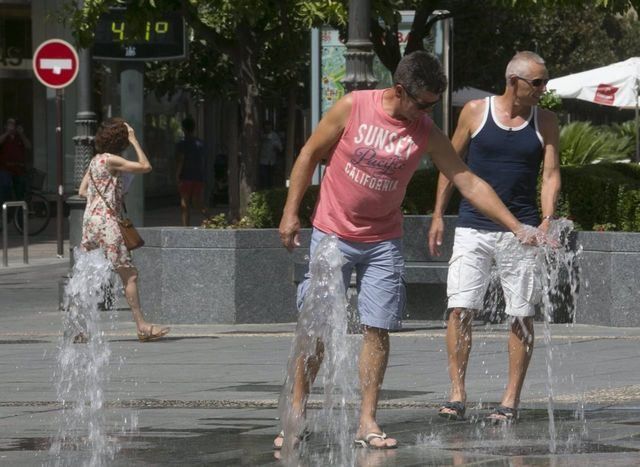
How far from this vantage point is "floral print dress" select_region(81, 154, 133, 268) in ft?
40.5

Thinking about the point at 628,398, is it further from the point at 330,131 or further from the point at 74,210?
the point at 74,210

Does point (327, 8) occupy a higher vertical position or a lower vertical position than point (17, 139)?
higher

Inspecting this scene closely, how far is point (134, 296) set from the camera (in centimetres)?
1232

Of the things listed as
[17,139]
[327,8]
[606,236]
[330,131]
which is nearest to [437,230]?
[330,131]

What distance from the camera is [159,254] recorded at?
1333cm

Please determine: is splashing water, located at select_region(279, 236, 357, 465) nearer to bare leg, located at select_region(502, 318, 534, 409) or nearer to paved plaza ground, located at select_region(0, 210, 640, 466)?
paved plaza ground, located at select_region(0, 210, 640, 466)

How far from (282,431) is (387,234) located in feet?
3.22

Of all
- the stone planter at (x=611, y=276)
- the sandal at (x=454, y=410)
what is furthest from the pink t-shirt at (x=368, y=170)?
the stone planter at (x=611, y=276)

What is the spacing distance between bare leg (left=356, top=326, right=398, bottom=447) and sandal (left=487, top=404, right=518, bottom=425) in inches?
33.9

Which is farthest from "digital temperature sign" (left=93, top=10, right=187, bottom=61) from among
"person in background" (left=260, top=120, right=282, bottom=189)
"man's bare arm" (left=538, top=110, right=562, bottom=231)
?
"person in background" (left=260, top=120, right=282, bottom=189)

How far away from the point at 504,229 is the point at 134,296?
15.8 feet

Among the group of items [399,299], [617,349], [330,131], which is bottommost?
[617,349]

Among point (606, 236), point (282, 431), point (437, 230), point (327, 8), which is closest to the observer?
point (282, 431)

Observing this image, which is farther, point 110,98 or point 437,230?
point 110,98
